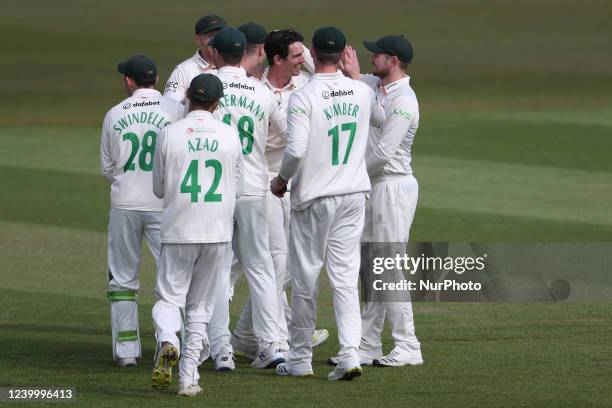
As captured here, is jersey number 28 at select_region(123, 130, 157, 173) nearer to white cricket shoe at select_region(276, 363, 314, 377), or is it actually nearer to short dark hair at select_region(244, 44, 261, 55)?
short dark hair at select_region(244, 44, 261, 55)

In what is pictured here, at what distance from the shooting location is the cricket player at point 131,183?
9.66 metres

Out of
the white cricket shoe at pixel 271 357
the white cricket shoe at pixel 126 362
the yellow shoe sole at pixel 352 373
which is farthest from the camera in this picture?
the white cricket shoe at pixel 126 362

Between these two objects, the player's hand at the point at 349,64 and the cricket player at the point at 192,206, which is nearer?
the cricket player at the point at 192,206

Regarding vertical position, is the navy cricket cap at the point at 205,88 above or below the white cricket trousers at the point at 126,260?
above

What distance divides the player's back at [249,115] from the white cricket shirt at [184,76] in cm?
88

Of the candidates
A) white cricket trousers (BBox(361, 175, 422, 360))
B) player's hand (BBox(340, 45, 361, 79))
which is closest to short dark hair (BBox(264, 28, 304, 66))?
player's hand (BBox(340, 45, 361, 79))

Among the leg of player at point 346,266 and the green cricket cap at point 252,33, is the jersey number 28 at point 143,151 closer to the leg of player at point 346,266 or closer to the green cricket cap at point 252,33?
the green cricket cap at point 252,33

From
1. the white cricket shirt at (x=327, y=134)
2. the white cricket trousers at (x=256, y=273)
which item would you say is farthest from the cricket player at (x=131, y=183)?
the white cricket shirt at (x=327, y=134)

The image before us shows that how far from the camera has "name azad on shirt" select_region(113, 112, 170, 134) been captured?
31.7ft

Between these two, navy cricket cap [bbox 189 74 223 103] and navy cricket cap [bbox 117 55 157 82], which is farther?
navy cricket cap [bbox 117 55 157 82]

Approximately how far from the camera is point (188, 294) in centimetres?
877

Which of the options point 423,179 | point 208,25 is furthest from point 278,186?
point 423,179

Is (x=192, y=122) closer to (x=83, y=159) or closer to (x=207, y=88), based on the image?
(x=207, y=88)

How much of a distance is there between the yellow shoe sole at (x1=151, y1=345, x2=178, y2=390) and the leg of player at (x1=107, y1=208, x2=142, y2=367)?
1.35 metres
